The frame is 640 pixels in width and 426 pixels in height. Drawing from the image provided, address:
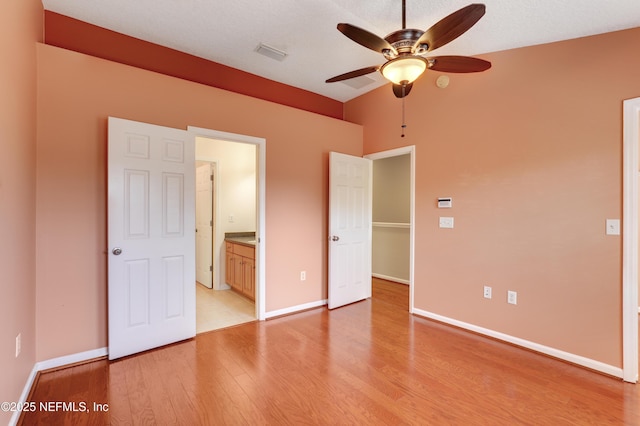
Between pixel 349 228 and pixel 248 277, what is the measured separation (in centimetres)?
156

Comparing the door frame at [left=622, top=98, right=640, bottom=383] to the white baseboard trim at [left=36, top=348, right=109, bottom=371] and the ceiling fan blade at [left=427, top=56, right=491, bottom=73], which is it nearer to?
the ceiling fan blade at [left=427, top=56, right=491, bottom=73]

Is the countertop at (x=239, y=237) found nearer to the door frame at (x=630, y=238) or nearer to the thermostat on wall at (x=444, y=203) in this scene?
the thermostat on wall at (x=444, y=203)

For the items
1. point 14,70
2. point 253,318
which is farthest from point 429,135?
point 14,70

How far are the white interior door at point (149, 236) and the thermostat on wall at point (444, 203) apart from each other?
2.72 metres

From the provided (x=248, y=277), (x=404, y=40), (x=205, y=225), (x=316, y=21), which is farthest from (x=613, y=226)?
(x=205, y=225)

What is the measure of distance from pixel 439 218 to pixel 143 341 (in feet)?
10.8

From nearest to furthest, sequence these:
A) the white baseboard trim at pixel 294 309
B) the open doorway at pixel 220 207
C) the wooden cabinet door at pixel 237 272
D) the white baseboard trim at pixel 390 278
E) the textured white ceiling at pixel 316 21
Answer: the textured white ceiling at pixel 316 21
the white baseboard trim at pixel 294 309
the wooden cabinet door at pixel 237 272
the open doorway at pixel 220 207
the white baseboard trim at pixel 390 278

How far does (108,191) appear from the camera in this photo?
243 cm

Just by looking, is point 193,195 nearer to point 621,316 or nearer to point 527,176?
point 527,176

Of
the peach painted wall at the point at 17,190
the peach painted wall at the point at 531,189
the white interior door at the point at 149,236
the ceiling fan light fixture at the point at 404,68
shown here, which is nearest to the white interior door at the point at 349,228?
the peach painted wall at the point at 531,189

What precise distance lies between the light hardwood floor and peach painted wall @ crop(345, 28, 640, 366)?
1.37 ft

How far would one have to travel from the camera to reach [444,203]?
11.1 feet

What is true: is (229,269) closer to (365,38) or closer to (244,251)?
(244,251)

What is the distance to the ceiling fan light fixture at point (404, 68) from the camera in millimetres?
1858
